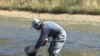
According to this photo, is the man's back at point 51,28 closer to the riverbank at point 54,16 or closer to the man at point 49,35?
the man at point 49,35

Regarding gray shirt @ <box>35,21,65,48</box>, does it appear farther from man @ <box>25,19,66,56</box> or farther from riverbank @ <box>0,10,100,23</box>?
riverbank @ <box>0,10,100,23</box>

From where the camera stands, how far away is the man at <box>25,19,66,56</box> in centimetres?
1290

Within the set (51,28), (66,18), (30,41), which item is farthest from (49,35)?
(66,18)

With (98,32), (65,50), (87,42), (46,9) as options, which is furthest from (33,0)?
(65,50)

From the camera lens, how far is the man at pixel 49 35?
42.3 feet

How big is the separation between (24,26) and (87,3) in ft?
28.1

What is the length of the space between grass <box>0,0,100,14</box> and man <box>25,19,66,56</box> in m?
16.9

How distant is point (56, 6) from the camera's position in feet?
105

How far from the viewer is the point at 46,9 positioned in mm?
31516

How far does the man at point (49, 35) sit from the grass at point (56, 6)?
16.9m

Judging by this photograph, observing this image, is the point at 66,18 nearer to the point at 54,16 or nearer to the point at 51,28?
the point at 54,16

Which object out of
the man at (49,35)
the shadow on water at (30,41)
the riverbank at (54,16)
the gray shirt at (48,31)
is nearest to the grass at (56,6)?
the riverbank at (54,16)

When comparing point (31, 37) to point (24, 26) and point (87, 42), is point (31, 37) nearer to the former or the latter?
point (87, 42)

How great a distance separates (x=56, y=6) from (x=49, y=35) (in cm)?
1875
